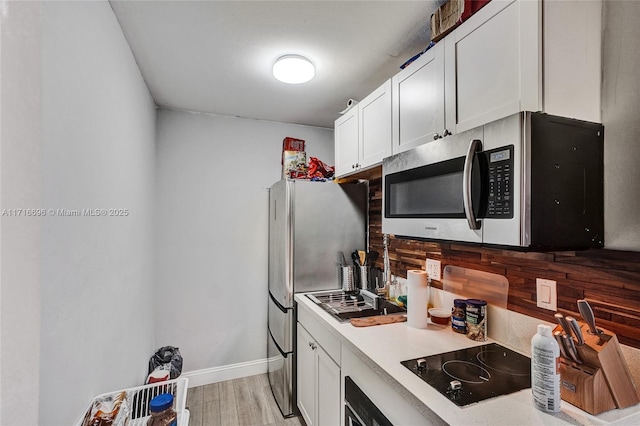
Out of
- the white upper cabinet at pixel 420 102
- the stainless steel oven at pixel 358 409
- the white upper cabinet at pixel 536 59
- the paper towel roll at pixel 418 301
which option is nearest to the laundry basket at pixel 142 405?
the stainless steel oven at pixel 358 409

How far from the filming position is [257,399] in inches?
98.7

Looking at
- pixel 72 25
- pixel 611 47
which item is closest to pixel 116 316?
pixel 72 25

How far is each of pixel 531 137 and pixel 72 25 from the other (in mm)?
1477

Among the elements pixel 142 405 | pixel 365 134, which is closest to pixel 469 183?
pixel 365 134

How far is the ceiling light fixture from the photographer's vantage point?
72.4 inches

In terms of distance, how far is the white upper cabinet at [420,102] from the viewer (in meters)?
1.34

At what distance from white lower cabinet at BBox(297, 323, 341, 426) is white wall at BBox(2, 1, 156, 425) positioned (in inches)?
39.9

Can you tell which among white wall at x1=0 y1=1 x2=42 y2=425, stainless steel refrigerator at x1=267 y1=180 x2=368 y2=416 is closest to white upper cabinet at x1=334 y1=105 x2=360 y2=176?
stainless steel refrigerator at x1=267 y1=180 x2=368 y2=416

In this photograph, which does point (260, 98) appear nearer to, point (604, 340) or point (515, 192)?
point (515, 192)

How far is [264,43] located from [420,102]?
2.95 ft

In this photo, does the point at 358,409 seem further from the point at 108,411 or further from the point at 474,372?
the point at 108,411

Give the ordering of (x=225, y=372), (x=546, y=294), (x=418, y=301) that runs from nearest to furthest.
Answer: (x=546, y=294) → (x=418, y=301) → (x=225, y=372)

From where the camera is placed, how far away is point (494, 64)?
108cm

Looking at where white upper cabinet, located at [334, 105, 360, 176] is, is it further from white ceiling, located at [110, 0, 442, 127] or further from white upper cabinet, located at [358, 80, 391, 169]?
white ceiling, located at [110, 0, 442, 127]
